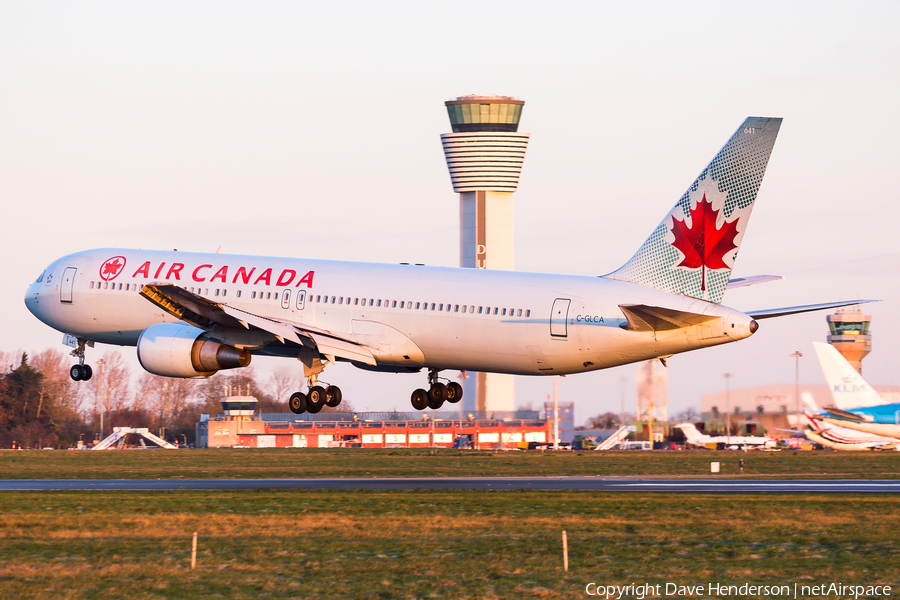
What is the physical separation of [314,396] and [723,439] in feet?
257

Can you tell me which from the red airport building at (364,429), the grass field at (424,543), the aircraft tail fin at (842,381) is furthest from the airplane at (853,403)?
the grass field at (424,543)

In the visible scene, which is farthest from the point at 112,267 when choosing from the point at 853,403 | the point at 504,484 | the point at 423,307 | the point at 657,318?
the point at 853,403

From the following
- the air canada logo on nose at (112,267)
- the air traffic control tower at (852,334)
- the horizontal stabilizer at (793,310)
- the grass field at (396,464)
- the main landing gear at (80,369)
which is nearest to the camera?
the horizontal stabilizer at (793,310)

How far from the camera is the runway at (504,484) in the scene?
49.8m

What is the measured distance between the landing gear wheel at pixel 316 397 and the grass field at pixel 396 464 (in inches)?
554

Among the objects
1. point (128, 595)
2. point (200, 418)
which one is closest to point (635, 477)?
point (128, 595)

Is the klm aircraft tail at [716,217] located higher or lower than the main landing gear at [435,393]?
higher

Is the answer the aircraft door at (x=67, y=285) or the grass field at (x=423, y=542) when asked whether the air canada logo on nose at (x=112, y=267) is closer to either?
the aircraft door at (x=67, y=285)

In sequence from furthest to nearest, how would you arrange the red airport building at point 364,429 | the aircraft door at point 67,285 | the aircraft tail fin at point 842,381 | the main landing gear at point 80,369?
the red airport building at point 364,429
the aircraft tail fin at point 842,381
the main landing gear at point 80,369
the aircraft door at point 67,285

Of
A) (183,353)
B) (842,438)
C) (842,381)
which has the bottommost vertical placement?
(842,438)

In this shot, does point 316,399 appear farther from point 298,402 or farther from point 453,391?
point 453,391

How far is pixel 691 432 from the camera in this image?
12688cm

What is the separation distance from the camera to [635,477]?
202 ft

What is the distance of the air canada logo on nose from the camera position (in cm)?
5059
